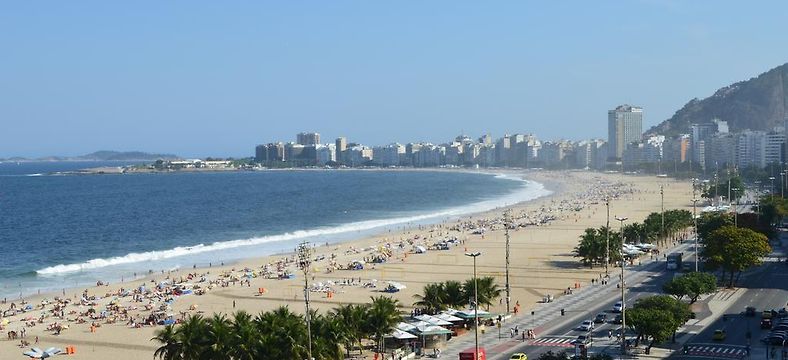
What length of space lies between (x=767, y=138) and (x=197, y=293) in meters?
153

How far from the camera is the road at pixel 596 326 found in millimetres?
31375

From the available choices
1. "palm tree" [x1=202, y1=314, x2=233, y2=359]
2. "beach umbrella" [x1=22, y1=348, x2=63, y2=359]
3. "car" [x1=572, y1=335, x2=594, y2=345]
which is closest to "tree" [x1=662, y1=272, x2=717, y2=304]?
"car" [x1=572, y1=335, x2=594, y2=345]

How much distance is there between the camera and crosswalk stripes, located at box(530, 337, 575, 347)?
3209 centimetres

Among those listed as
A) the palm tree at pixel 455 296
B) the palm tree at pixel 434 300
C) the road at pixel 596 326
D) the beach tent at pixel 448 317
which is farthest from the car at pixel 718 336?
the palm tree at pixel 434 300

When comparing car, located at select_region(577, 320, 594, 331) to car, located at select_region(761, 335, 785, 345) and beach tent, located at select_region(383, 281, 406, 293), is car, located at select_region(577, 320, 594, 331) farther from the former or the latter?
beach tent, located at select_region(383, 281, 406, 293)

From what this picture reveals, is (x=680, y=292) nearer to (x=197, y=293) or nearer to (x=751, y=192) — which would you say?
(x=197, y=293)

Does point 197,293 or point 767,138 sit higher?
point 767,138

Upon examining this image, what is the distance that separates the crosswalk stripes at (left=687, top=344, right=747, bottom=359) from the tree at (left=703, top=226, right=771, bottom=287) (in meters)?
13.5

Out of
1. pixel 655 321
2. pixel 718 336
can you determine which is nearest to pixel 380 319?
pixel 655 321

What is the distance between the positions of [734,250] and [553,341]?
656 inches

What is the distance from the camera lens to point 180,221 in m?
93.1

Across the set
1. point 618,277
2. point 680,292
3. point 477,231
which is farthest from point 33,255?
point 680,292

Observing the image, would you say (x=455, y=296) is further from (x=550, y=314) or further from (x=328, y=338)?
(x=328, y=338)

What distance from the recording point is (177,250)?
225 feet
